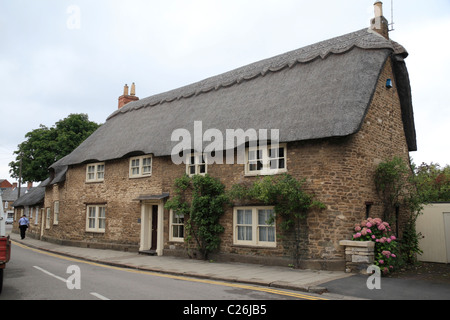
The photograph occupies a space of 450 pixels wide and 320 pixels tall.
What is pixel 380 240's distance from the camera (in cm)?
1126

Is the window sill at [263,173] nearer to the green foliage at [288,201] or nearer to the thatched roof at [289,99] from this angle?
the green foliage at [288,201]

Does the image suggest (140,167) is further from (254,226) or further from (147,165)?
(254,226)

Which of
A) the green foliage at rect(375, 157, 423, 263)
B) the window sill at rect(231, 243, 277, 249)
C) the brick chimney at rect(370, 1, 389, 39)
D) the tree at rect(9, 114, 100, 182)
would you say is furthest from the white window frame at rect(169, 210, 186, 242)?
the tree at rect(9, 114, 100, 182)

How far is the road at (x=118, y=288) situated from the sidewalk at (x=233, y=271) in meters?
0.43

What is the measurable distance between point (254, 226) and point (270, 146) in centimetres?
301

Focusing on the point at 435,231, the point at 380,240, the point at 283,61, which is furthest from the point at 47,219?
the point at 435,231

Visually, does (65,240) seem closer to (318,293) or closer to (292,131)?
(292,131)

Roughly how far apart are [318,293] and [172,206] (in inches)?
A: 329

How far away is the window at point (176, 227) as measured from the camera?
16.1 m

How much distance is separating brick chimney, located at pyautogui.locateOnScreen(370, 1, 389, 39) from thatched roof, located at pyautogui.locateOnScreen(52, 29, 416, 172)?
471 millimetres

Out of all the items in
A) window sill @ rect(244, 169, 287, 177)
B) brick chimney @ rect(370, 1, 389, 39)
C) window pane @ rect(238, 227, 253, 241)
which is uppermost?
brick chimney @ rect(370, 1, 389, 39)

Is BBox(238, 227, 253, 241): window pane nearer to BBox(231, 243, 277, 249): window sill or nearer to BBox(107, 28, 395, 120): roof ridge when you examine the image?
BBox(231, 243, 277, 249): window sill

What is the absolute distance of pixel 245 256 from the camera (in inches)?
531

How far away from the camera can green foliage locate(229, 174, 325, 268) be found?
1199 centimetres
